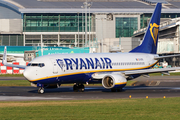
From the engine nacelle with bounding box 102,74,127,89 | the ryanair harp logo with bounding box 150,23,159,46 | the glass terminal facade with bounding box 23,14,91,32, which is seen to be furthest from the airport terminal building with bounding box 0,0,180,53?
the engine nacelle with bounding box 102,74,127,89

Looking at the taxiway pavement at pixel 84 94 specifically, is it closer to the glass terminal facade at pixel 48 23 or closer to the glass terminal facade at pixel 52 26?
the glass terminal facade at pixel 52 26

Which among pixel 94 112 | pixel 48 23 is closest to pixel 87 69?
pixel 94 112

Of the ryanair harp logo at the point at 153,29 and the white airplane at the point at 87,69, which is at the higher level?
the ryanair harp logo at the point at 153,29

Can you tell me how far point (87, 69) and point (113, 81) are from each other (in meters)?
2.97

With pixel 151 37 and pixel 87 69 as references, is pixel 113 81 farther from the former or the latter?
pixel 151 37

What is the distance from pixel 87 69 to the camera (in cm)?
3634

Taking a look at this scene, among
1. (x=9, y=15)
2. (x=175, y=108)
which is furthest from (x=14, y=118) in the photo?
(x=9, y=15)

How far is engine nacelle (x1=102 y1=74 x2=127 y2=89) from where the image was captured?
35219 millimetres

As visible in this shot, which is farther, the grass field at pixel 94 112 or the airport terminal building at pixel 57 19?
the airport terminal building at pixel 57 19

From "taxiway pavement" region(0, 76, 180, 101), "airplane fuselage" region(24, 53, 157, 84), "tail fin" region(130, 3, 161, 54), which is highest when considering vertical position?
"tail fin" region(130, 3, 161, 54)

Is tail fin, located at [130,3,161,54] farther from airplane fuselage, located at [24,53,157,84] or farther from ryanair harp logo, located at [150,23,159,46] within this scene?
airplane fuselage, located at [24,53,157,84]

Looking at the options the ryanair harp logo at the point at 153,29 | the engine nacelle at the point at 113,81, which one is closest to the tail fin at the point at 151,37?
the ryanair harp logo at the point at 153,29

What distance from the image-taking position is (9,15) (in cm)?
15788

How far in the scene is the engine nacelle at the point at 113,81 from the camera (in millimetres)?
35219
